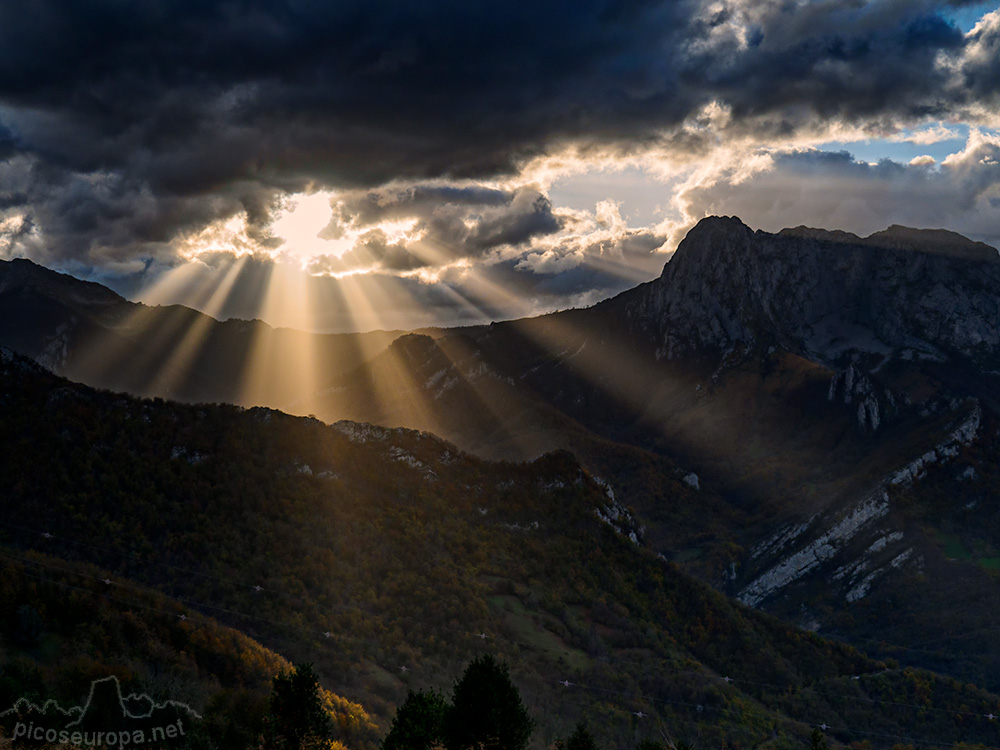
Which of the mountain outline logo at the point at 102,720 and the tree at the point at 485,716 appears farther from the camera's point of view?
the tree at the point at 485,716

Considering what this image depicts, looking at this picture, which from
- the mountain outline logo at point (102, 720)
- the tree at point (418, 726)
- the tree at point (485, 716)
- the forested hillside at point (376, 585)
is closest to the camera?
the mountain outline logo at point (102, 720)

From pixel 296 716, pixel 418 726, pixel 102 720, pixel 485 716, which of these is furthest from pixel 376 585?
pixel 102 720

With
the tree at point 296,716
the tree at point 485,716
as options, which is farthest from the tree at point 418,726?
the tree at point 296,716

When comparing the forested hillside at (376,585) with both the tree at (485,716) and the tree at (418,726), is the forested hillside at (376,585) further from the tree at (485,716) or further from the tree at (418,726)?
the tree at (485,716)

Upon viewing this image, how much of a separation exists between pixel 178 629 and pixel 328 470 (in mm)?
48753

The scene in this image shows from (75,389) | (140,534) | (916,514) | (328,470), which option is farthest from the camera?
A: (916,514)

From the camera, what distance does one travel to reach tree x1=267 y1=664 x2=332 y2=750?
3941 centimetres

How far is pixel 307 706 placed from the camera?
40.0m

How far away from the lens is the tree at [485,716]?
44000 mm

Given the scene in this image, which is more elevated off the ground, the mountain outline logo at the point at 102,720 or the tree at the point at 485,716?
the mountain outline logo at the point at 102,720

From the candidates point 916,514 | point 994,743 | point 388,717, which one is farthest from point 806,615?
point 388,717

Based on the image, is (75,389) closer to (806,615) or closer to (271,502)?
(271,502)

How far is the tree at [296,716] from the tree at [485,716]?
8.15 metres

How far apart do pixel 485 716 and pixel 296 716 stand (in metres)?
11.3
